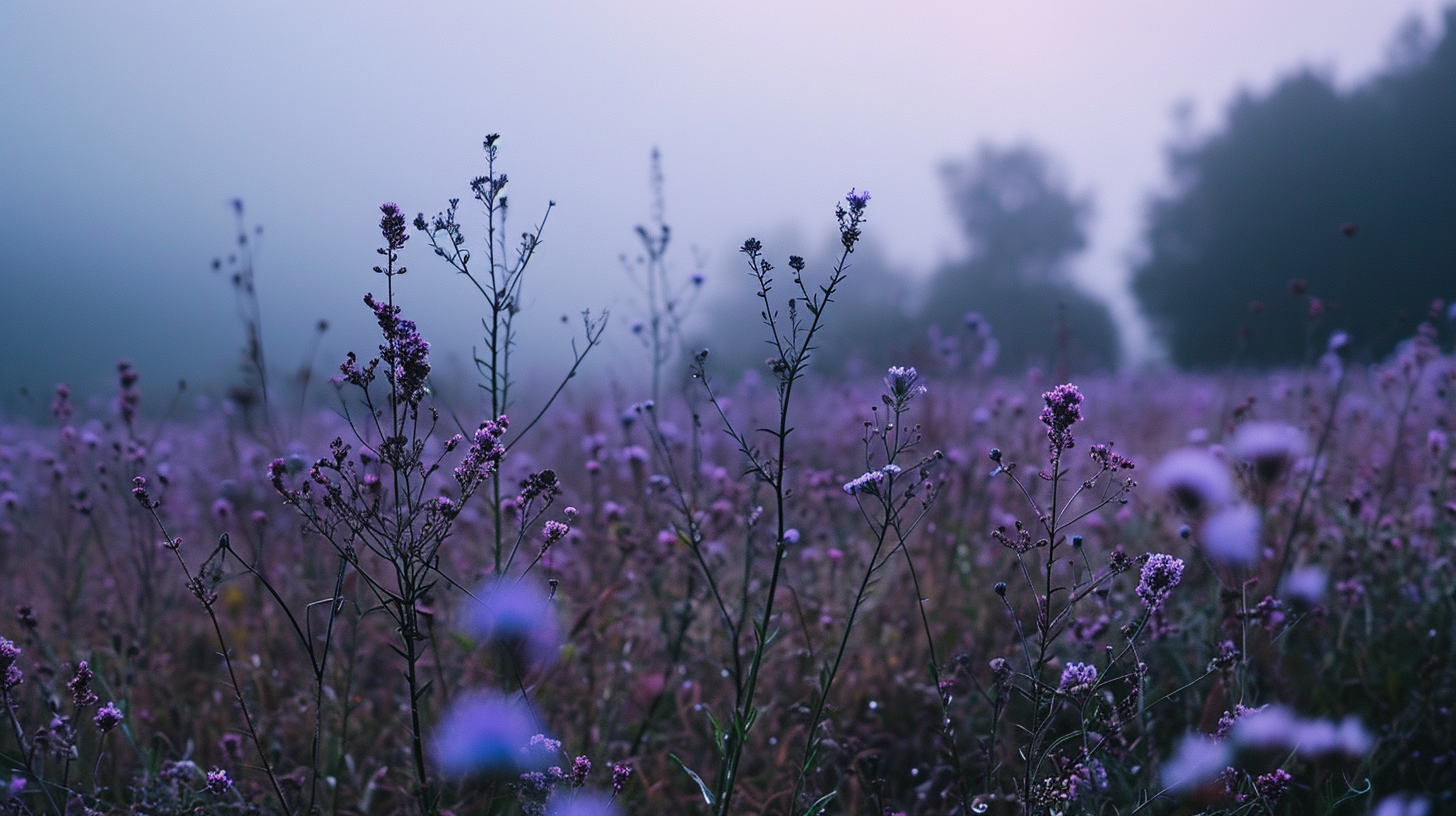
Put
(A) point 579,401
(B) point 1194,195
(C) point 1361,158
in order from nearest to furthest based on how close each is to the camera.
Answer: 1. (A) point 579,401
2. (C) point 1361,158
3. (B) point 1194,195

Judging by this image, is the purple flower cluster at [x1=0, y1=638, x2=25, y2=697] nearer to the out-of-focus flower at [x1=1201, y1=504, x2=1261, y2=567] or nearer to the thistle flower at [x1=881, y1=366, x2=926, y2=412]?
the thistle flower at [x1=881, y1=366, x2=926, y2=412]

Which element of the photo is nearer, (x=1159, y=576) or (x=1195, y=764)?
(x=1159, y=576)

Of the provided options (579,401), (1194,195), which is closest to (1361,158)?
(1194,195)

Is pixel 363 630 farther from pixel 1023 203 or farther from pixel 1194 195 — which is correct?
pixel 1023 203

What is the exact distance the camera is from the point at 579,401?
8.19 metres

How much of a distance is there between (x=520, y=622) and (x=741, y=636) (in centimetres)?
97

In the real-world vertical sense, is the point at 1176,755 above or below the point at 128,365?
below

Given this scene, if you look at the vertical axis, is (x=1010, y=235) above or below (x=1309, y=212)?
above

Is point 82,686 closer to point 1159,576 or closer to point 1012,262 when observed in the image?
point 1159,576

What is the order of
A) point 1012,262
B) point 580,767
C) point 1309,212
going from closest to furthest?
point 580,767
point 1309,212
point 1012,262

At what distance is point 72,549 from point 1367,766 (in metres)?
5.62

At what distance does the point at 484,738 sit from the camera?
6.57ft

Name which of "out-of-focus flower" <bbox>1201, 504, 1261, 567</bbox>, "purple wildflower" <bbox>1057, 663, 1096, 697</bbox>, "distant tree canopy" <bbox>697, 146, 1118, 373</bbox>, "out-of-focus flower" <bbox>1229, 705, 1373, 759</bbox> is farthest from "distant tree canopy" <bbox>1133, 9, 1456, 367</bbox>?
"purple wildflower" <bbox>1057, 663, 1096, 697</bbox>

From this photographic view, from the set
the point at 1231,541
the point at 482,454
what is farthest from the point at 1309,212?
the point at 482,454
